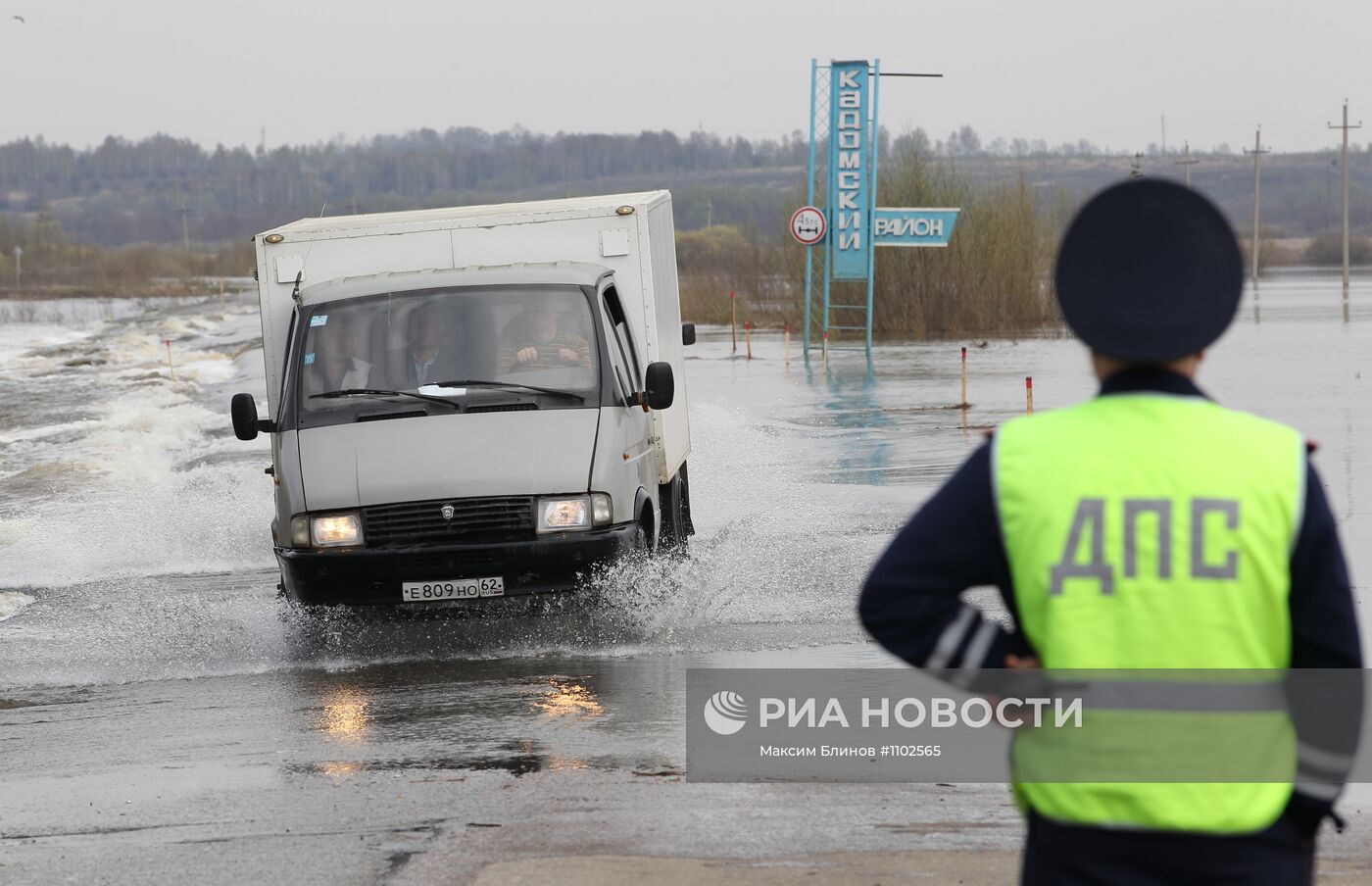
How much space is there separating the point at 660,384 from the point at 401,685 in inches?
88.7

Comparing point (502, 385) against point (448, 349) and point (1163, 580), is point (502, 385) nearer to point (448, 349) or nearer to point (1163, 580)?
point (448, 349)

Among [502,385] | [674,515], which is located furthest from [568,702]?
[674,515]

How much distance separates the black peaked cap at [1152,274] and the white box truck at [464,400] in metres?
6.36

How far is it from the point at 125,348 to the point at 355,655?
4154cm

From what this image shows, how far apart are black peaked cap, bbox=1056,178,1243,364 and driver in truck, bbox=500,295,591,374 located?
7.11 m

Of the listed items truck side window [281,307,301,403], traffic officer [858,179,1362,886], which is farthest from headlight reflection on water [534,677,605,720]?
traffic officer [858,179,1362,886]

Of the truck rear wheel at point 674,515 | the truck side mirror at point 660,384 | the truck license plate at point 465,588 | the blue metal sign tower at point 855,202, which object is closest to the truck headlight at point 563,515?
the truck license plate at point 465,588

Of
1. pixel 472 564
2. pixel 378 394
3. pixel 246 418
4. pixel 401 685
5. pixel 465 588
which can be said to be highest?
pixel 378 394

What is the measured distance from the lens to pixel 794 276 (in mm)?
47406

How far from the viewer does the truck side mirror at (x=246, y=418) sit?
358 inches

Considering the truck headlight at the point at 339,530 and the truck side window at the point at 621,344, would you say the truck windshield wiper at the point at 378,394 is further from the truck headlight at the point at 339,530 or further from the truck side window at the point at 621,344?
the truck side window at the point at 621,344

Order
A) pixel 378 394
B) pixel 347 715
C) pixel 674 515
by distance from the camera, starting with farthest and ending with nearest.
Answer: pixel 674 515 < pixel 378 394 < pixel 347 715

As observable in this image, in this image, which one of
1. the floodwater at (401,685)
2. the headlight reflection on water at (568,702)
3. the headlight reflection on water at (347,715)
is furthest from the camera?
the headlight reflection on water at (568,702)

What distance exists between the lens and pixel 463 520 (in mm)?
8625
